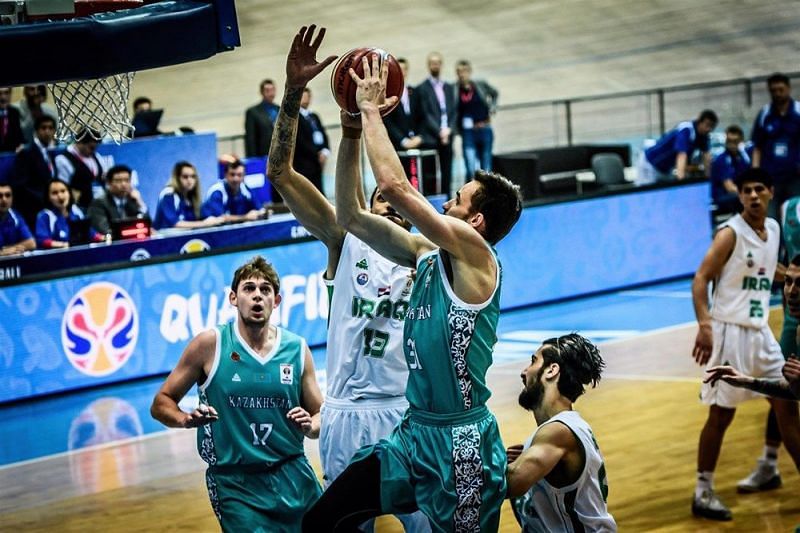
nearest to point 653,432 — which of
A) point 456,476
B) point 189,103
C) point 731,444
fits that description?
point 731,444

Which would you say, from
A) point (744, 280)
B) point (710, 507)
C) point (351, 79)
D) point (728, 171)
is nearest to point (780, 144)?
point (728, 171)

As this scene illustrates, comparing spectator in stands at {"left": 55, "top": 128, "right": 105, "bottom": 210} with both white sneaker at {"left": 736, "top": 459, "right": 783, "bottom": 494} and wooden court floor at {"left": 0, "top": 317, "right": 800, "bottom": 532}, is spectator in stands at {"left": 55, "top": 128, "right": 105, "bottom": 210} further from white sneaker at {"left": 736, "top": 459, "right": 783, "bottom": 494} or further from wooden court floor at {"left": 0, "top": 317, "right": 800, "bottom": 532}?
white sneaker at {"left": 736, "top": 459, "right": 783, "bottom": 494}

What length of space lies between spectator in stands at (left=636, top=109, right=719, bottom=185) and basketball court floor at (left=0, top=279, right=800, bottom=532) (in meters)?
4.60

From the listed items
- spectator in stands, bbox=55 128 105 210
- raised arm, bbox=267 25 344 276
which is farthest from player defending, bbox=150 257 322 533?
spectator in stands, bbox=55 128 105 210

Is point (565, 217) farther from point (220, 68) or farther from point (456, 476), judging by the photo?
point (220, 68)

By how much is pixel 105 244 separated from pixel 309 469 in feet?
23.8

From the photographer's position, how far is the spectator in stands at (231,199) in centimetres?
1461

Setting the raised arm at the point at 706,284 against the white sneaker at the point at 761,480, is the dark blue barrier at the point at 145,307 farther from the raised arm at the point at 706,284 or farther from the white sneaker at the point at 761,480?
the white sneaker at the point at 761,480

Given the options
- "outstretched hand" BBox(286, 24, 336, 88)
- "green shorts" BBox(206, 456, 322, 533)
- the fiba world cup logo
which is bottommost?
the fiba world cup logo

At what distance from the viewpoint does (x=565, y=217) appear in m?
16.0

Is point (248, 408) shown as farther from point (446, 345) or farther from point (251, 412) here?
point (446, 345)

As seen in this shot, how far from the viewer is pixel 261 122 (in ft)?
56.6

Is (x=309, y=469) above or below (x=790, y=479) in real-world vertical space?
above

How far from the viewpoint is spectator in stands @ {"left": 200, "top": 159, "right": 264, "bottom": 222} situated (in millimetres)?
14609
